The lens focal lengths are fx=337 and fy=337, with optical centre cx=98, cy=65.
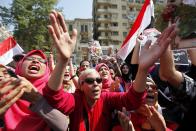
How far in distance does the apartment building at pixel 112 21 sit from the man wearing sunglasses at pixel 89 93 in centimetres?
6678

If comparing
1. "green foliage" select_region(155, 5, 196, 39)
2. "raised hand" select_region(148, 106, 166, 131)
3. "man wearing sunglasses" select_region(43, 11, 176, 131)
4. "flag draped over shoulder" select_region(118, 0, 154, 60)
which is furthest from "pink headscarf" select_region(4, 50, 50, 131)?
"flag draped over shoulder" select_region(118, 0, 154, 60)

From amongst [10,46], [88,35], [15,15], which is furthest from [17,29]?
[88,35]

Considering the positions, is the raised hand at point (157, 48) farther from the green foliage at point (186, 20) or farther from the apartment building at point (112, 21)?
the apartment building at point (112, 21)

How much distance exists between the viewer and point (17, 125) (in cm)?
286

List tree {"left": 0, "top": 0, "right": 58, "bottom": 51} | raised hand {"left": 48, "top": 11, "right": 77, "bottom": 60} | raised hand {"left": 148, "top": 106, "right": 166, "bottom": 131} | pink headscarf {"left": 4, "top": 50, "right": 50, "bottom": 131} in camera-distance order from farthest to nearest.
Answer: tree {"left": 0, "top": 0, "right": 58, "bottom": 51} → raised hand {"left": 148, "top": 106, "right": 166, "bottom": 131} → pink headscarf {"left": 4, "top": 50, "right": 50, "bottom": 131} → raised hand {"left": 48, "top": 11, "right": 77, "bottom": 60}

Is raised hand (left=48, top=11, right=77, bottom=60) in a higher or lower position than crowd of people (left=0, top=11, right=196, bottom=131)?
higher

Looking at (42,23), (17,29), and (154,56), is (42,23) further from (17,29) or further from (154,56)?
(154,56)

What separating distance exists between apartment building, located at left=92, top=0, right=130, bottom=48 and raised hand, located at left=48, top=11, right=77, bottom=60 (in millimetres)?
67376

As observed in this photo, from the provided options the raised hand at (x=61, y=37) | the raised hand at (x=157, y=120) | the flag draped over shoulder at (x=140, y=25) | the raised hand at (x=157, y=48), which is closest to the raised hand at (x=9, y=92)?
the raised hand at (x=61, y=37)

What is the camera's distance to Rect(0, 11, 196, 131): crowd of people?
2354 millimetres

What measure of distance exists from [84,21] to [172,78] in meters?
76.0

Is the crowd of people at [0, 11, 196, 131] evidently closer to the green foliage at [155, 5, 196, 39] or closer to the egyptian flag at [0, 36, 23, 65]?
the green foliage at [155, 5, 196, 39]

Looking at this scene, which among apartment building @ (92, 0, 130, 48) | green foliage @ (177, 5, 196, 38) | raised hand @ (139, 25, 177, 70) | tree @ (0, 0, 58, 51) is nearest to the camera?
green foliage @ (177, 5, 196, 38)

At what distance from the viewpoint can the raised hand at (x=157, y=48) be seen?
2.27 metres
